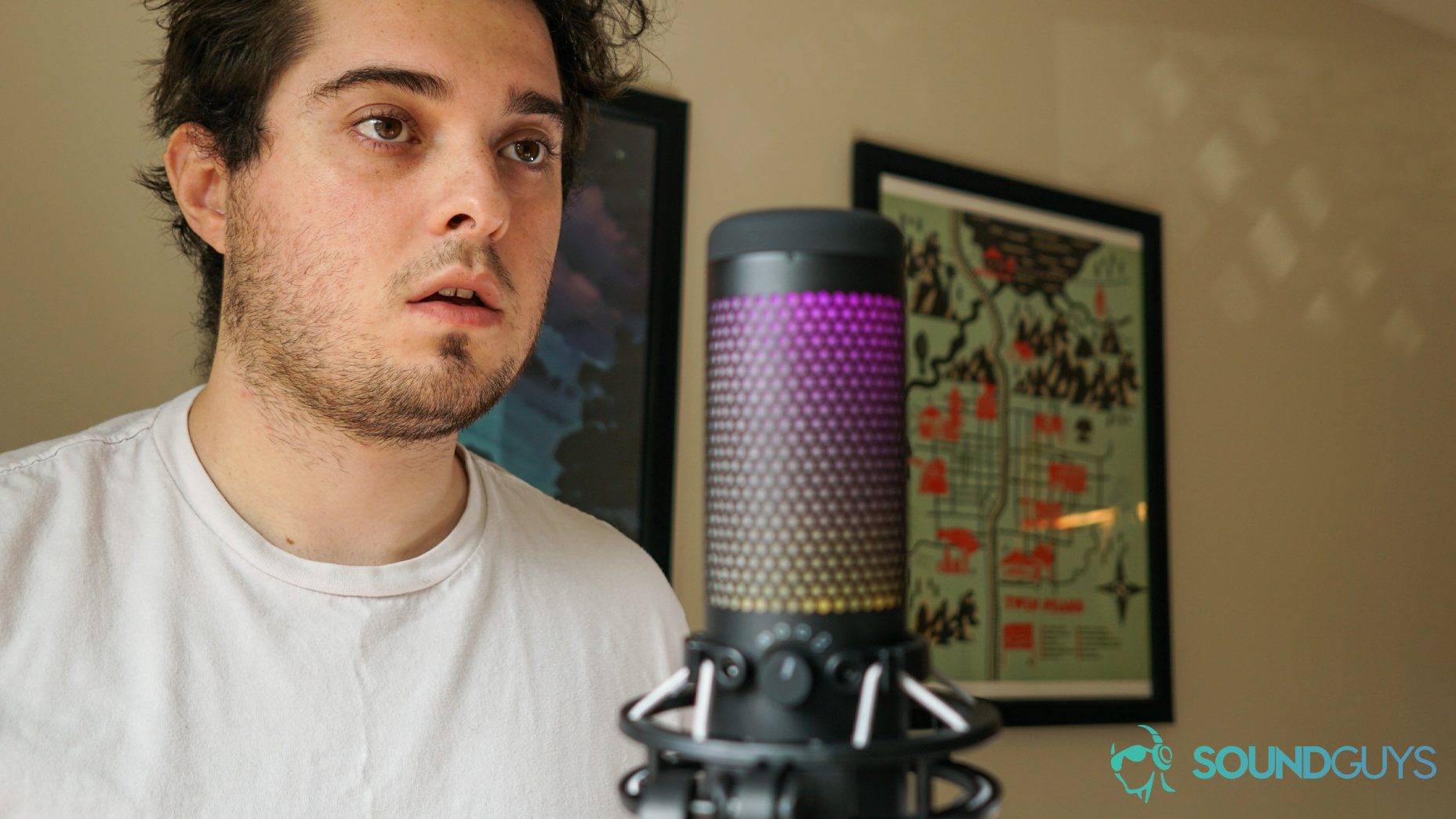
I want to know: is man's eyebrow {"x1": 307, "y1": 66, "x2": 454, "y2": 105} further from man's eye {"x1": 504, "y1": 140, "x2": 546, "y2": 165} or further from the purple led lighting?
the purple led lighting

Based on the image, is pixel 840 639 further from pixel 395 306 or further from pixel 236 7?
pixel 236 7

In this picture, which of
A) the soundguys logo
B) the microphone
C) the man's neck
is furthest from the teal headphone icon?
the microphone

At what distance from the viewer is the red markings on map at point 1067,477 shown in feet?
7.91

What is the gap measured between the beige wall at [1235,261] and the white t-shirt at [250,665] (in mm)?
472

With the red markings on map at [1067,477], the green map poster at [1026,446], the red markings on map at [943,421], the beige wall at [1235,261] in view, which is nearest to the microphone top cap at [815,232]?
the beige wall at [1235,261]

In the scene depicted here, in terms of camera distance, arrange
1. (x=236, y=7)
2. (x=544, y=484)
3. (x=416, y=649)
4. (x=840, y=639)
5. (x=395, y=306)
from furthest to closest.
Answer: (x=544, y=484)
(x=236, y=7)
(x=416, y=649)
(x=395, y=306)
(x=840, y=639)

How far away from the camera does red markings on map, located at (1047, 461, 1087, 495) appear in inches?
94.9

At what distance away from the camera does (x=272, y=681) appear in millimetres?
1022

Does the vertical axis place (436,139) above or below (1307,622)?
above

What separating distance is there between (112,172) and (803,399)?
4.32 feet

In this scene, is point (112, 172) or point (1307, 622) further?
point (1307, 622)

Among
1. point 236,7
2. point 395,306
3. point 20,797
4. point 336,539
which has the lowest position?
point 20,797

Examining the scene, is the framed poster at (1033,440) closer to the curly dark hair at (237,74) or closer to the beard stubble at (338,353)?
the curly dark hair at (237,74)

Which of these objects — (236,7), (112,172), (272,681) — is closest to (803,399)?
(272,681)
